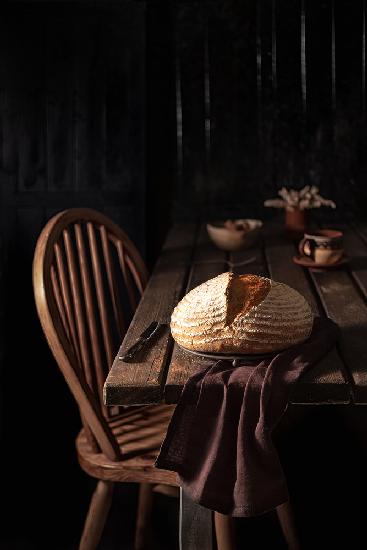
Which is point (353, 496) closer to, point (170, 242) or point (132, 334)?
point (170, 242)

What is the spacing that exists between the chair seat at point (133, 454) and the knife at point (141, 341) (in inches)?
12.1

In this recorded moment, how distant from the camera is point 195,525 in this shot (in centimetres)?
169

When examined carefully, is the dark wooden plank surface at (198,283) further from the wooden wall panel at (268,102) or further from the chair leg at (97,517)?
the chair leg at (97,517)

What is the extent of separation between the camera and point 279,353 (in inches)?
64.7

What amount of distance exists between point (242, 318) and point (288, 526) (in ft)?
3.19

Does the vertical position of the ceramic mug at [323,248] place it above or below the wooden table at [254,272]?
above

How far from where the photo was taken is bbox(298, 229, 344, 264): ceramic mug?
236cm

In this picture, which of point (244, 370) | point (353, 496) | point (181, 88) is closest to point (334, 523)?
point (353, 496)

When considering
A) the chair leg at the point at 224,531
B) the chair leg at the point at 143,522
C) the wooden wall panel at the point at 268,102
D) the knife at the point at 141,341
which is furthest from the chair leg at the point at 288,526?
the wooden wall panel at the point at 268,102

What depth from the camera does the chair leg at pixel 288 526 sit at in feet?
7.68

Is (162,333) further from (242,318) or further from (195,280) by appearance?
(195,280)

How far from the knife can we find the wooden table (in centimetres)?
2

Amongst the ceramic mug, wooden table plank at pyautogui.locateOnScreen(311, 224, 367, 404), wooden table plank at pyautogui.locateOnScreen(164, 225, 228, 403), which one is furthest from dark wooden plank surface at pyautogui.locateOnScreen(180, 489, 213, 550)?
the ceramic mug

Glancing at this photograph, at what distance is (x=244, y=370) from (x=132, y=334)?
1.17 feet
